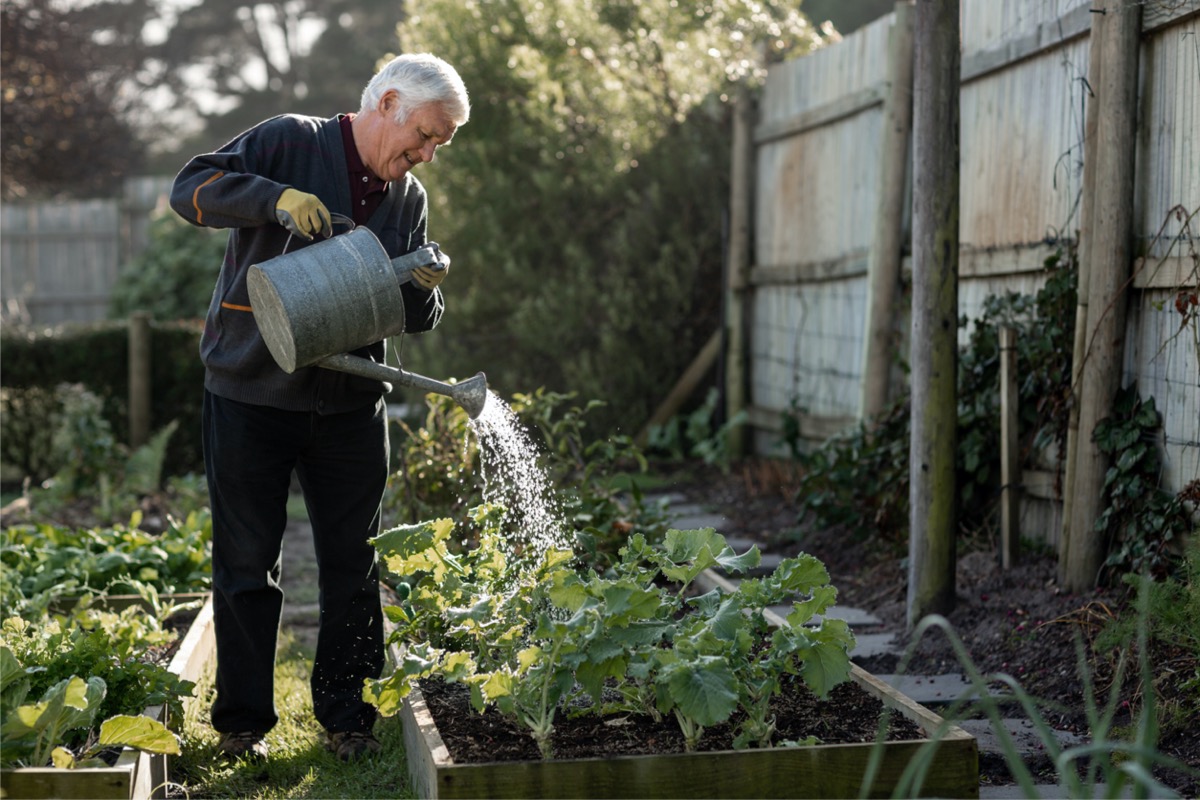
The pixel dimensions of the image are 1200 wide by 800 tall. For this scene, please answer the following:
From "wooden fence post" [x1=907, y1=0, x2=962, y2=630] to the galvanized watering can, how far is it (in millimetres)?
1650

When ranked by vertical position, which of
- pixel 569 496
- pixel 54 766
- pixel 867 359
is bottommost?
pixel 54 766

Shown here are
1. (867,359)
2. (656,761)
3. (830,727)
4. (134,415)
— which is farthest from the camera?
(134,415)

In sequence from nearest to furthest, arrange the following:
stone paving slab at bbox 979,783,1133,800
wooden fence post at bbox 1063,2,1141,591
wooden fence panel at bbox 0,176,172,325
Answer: stone paving slab at bbox 979,783,1133,800, wooden fence post at bbox 1063,2,1141,591, wooden fence panel at bbox 0,176,172,325

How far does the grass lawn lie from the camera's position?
2.85 metres

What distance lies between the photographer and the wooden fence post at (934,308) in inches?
154

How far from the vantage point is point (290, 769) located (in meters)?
3.02

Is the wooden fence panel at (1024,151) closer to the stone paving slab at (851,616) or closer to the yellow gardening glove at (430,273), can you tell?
the stone paving slab at (851,616)

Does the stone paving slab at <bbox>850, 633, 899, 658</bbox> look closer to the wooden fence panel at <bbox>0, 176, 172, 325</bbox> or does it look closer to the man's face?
the man's face

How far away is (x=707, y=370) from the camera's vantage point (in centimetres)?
821

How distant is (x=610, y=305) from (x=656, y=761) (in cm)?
572

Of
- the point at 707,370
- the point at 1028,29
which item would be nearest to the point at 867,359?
the point at 1028,29

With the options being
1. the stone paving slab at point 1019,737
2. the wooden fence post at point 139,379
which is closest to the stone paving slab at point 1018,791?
the stone paving slab at point 1019,737

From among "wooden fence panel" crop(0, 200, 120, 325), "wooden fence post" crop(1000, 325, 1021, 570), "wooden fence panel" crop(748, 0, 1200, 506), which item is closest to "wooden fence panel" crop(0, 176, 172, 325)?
"wooden fence panel" crop(0, 200, 120, 325)

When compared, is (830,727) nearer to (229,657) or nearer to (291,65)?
(229,657)
